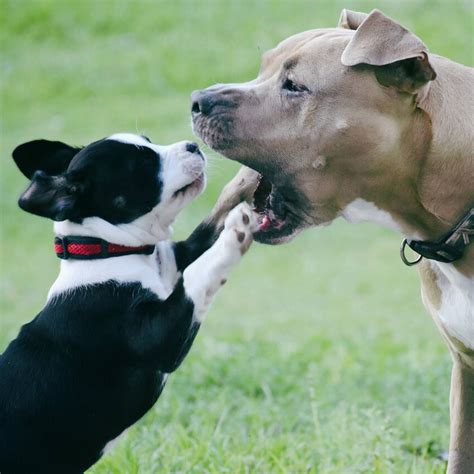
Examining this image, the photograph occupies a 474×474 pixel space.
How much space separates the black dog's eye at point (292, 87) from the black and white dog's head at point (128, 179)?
0.60 meters

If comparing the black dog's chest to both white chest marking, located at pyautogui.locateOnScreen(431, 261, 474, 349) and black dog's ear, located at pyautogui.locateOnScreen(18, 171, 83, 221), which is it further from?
white chest marking, located at pyautogui.locateOnScreen(431, 261, 474, 349)

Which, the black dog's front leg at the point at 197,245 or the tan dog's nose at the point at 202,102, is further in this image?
the black dog's front leg at the point at 197,245

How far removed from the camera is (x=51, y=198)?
178 inches

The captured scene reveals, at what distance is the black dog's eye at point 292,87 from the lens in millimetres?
4336

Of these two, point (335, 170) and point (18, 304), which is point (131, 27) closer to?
point (18, 304)

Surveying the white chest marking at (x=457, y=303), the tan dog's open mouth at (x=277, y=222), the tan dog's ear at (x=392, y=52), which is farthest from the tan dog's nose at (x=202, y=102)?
the white chest marking at (x=457, y=303)

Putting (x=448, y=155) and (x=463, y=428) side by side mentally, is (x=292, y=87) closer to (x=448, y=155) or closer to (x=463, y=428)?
(x=448, y=155)

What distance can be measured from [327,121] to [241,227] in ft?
1.79

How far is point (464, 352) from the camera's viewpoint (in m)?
4.51

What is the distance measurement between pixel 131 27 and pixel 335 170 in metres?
16.7

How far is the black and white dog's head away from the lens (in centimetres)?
468

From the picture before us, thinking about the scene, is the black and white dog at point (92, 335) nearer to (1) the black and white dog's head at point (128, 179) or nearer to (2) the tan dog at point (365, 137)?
(1) the black and white dog's head at point (128, 179)

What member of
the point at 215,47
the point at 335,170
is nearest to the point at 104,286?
the point at 335,170

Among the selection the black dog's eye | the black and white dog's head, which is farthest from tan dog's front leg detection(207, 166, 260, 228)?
the black dog's eye
